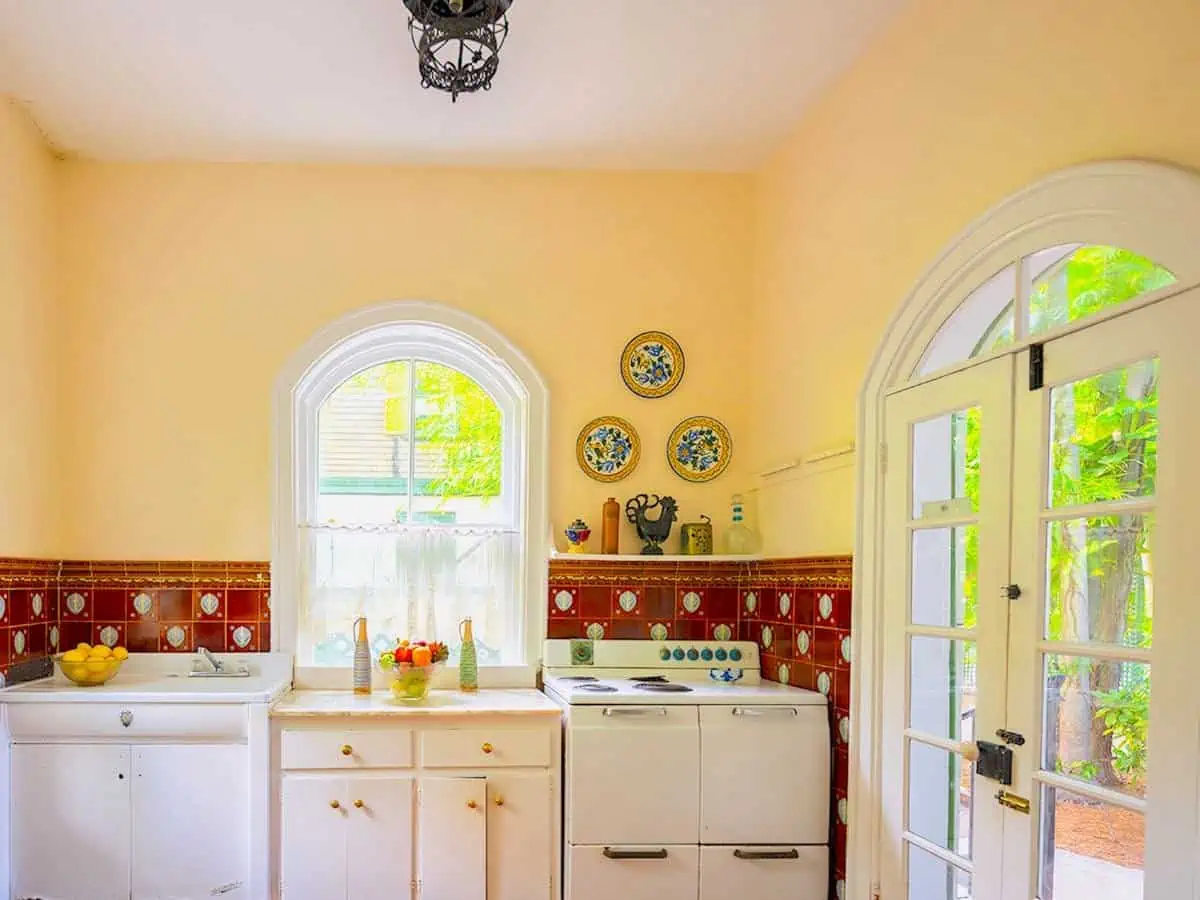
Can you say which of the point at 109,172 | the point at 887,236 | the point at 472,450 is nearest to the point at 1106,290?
the point at 887,236

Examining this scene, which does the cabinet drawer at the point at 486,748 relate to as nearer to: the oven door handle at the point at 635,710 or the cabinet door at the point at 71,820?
the oven door handle at the point at 635,710

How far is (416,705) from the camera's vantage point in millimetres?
3984

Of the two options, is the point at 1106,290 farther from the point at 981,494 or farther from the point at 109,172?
the point at 109,172

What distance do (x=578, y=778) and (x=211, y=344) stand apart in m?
2.38

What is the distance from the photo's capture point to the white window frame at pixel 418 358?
4.43 m

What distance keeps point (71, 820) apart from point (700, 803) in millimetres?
2276

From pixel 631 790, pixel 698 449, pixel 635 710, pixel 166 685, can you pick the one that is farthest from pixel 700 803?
pixel 166 685

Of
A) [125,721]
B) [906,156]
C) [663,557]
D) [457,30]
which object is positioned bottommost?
[125,721]

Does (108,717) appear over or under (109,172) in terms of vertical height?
under

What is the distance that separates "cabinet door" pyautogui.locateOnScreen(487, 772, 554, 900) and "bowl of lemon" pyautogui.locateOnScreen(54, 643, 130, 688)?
1.54 metres

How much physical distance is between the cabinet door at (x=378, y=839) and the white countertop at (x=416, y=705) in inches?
10.1

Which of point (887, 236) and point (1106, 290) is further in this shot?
point (887, 236)

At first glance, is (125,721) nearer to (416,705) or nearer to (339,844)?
(339,844)

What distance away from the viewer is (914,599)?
311cm
